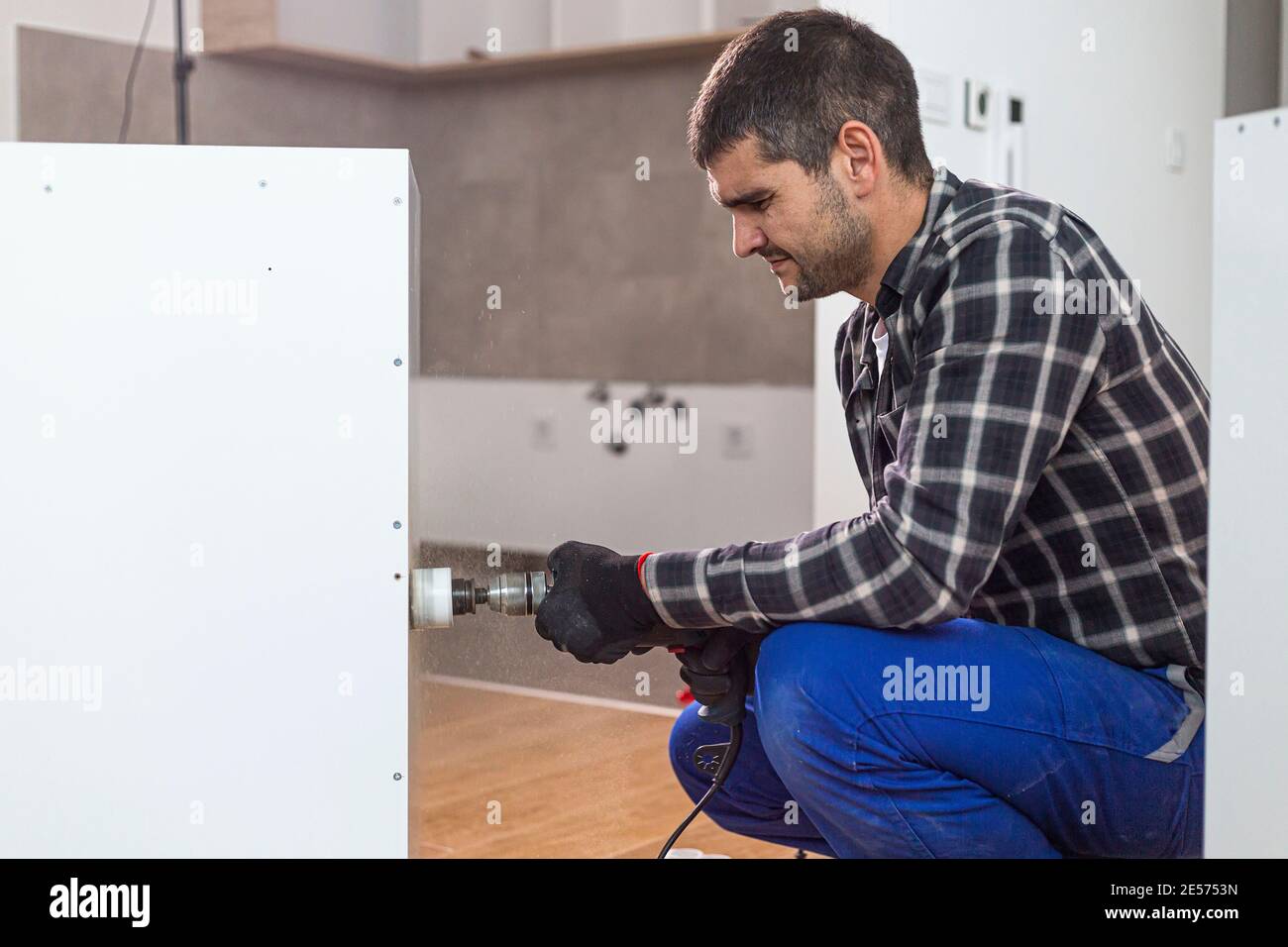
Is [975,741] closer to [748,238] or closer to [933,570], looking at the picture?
[933,570]

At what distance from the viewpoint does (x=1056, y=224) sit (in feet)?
3.45

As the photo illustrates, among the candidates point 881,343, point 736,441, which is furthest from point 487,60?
point 881,343

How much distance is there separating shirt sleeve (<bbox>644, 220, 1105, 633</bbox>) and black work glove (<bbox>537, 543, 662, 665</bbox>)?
9 centimetres

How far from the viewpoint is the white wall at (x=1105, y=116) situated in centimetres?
229

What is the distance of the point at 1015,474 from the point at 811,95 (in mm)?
338

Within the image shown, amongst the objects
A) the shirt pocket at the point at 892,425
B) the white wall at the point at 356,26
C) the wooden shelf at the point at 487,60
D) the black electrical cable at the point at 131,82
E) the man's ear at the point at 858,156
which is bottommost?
the shirt pocket at the point at 892,425

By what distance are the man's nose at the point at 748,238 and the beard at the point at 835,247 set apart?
33 mm

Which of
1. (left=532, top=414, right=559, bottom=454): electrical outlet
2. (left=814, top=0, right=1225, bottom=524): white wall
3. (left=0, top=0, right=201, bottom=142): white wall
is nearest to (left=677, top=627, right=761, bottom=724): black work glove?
(left=814, top=0, right=1225, bottom=524): white wall

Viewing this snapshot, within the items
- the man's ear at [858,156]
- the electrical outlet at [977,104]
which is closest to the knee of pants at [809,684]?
the man's ear at [858,156]

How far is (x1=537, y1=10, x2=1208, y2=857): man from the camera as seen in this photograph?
1.03m

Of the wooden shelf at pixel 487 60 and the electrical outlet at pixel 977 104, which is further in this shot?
the wooden shelf at pixel 487 60

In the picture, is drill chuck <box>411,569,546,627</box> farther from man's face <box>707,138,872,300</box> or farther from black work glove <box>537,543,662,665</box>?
man's face <box>707,138,872,300</box>

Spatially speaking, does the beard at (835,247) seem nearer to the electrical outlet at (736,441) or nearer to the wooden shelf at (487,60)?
the wooden shelf at (487,60)

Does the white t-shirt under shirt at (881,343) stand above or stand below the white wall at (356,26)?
below
